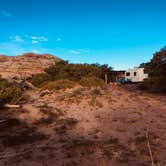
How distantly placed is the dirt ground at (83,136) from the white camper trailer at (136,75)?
21419 millimetres

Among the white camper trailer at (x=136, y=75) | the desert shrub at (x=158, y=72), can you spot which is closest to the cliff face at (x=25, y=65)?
the white camper trailer at (x=136, y=75)

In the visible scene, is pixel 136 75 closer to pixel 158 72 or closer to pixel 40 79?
pixel 158 72

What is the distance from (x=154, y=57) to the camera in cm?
2295

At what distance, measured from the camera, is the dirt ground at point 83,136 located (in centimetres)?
564

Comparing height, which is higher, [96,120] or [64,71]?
[64,71]

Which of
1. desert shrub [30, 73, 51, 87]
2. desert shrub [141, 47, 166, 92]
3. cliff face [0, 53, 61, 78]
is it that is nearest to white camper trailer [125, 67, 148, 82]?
desert shrub [141, 47, 166, 92]

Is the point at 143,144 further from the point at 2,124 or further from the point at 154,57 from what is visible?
the point at 154,57

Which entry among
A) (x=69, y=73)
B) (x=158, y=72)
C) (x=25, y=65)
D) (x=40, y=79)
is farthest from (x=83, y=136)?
(x=25, y=65)

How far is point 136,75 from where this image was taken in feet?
110

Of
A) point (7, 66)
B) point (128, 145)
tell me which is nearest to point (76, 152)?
point (128, 145)

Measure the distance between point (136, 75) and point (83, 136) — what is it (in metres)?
27.8

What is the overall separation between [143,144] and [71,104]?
7600 mm

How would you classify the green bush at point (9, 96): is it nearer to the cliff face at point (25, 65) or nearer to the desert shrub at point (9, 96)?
the desert shrub at point (9, 96)

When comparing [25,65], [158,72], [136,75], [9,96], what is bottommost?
[9,96]
